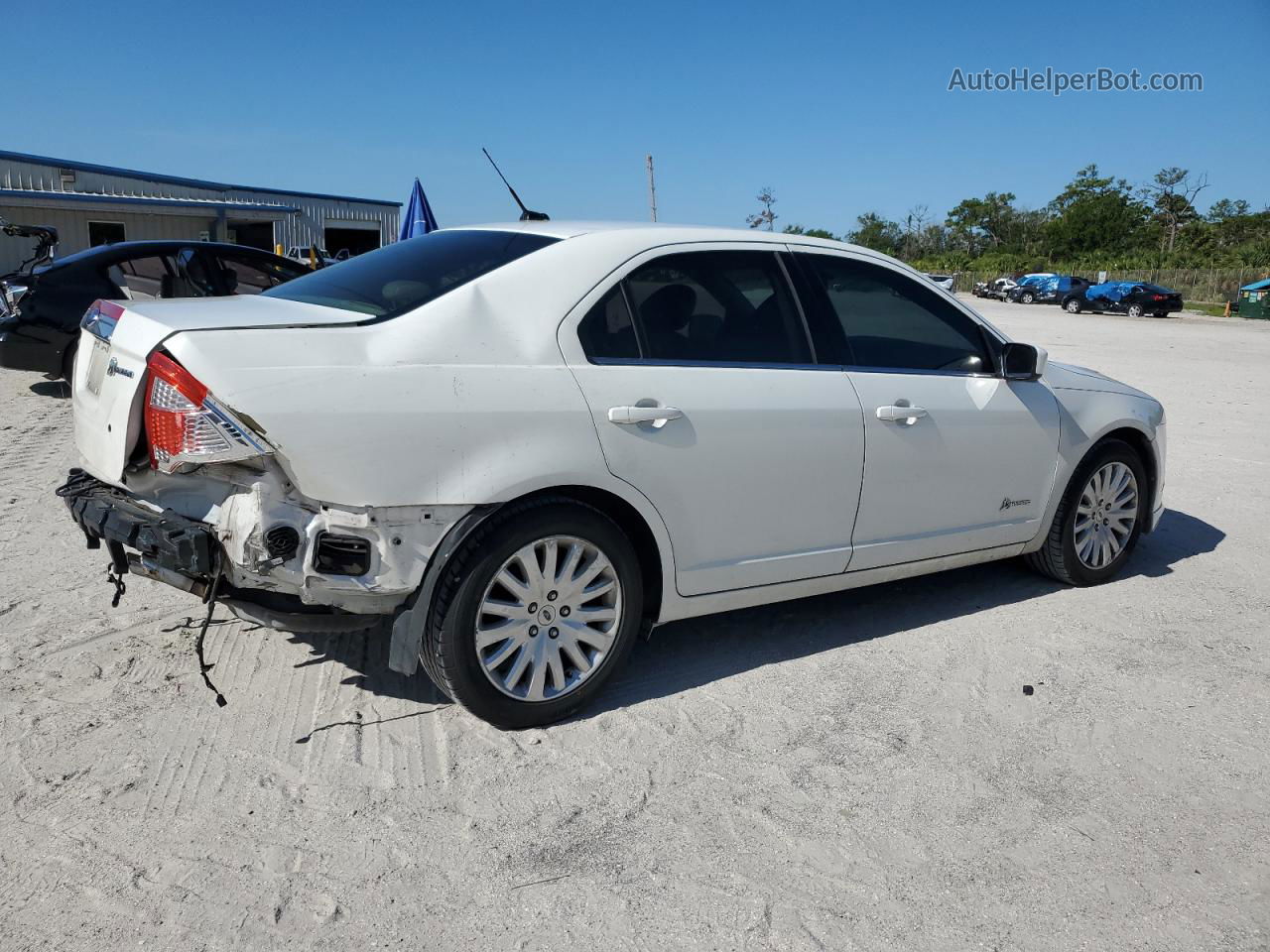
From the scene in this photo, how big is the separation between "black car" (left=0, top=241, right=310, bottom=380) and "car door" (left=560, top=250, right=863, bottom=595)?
7427mm

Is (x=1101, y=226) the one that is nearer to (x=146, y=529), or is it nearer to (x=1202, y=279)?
(x=1202, y=279)

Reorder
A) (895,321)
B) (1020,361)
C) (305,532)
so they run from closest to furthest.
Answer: (305,532) → (895,321) → (1020,361)

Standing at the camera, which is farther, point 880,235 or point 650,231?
point 880,235

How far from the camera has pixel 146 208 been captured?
2997 centimetres

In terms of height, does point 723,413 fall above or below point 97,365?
below

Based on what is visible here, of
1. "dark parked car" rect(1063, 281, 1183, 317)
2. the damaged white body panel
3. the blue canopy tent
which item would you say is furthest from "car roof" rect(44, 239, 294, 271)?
"dark parked car" rect(1063, 281, 1183, 317)

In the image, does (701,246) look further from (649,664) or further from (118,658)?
(118,658)

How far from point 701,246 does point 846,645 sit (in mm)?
1791

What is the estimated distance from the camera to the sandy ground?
8.66 ft

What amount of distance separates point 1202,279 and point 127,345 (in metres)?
59.2

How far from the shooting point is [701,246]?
4.00 m

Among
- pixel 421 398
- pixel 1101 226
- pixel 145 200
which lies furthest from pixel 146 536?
pixel 1101 226

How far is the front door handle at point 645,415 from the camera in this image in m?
3.53

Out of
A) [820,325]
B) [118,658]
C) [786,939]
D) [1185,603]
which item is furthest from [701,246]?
[1185,603]
